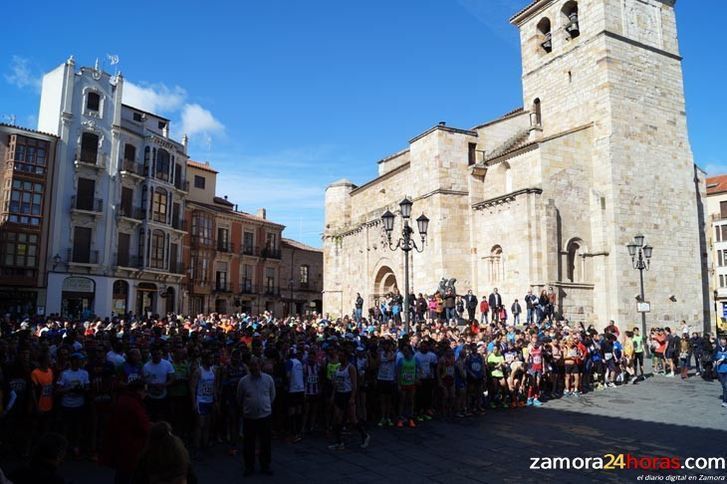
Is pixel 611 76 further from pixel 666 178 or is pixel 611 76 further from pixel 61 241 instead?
pixel 61 241

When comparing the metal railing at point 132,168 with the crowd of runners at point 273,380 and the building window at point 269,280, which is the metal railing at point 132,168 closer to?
the building window at point 269,280

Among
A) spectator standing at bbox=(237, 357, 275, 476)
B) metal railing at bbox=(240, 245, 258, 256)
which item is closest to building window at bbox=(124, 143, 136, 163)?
metal railing at bbox=(240, 245, 258, 256)

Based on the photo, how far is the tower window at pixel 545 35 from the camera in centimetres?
2662

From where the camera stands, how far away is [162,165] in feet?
113

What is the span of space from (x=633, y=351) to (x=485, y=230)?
9534mm

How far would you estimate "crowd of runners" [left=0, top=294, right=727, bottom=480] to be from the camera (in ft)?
24.1

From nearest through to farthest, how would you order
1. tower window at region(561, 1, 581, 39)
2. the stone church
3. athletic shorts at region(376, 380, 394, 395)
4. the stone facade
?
athletic shorts at region(376, 380, 394, 395) → the stone church → tower window at region(561, 1, 581, 39) → the stone facade

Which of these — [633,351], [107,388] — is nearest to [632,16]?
[633,351]

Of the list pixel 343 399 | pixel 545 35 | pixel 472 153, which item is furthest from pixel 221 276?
pixel 343 399

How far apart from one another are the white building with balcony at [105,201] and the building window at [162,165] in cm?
7

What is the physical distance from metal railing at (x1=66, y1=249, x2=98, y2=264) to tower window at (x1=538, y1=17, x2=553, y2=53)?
2693 centimetres

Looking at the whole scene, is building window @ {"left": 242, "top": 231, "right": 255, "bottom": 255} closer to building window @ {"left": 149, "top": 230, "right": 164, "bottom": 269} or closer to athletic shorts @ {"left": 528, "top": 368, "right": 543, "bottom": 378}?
building window @ {"left": 149, "top": 230, "right": 164, "bottom": 269}

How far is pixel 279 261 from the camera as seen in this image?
46.3 m

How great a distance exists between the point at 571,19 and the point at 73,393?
26017 millimetres
